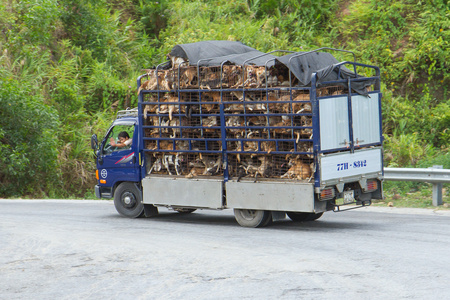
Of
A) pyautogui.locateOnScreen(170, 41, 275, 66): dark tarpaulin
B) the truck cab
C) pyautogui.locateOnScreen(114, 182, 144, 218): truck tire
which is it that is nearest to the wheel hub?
pyautogui.locateOnScreen(114, 182, 144, 218): truck tire

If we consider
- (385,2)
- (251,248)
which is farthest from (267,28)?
(251,248)

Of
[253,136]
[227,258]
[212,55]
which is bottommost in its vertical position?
[227,258]

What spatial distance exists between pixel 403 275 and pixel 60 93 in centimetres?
1674

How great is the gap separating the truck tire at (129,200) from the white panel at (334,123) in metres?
4.16

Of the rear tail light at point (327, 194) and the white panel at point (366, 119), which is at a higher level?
the white panel at point (366, 119)

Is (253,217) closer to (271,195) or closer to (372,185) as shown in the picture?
(271,195)

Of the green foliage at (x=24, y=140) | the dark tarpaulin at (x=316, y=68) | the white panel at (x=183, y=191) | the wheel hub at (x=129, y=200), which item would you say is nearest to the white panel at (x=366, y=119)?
the dark tarpaulin at (x=316, y=68)

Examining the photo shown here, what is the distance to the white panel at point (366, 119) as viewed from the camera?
11.4m

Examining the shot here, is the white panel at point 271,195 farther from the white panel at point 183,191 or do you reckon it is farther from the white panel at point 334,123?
the white panel at point 334,123

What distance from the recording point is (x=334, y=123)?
11.0 meters

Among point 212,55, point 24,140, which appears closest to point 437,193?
point 212,55

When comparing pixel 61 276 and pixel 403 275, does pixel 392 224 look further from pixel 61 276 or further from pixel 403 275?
pixel 61 276

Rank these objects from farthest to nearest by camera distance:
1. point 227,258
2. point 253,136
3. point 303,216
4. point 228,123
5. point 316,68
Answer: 1. point 303,216
2. point 228,123
3. point 253,136
4. point 316,68
5. point 227,258

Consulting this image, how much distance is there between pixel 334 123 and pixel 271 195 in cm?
162
